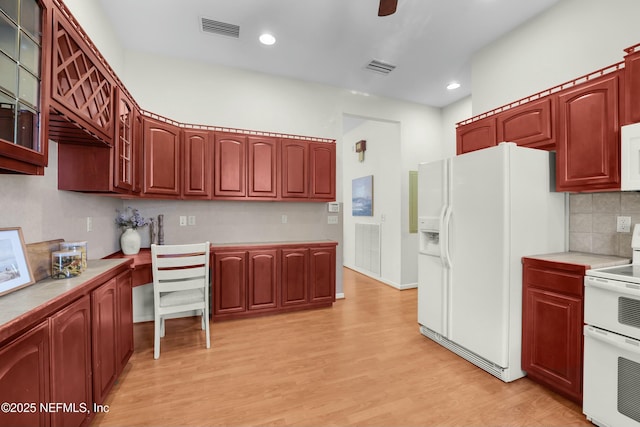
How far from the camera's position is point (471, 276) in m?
2.39

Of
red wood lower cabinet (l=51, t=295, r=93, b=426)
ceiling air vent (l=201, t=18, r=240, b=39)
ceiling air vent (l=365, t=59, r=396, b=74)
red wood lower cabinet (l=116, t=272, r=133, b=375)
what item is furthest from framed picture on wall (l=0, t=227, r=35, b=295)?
ceiling air vent (l=365, t=59, r=396, b=74)

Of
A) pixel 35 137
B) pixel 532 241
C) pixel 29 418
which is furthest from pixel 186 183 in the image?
pixel 532 241

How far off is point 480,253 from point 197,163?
3063 millimetres

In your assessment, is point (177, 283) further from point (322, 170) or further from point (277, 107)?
point (277, 107)

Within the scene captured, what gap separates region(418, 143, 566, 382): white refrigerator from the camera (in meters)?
2.15

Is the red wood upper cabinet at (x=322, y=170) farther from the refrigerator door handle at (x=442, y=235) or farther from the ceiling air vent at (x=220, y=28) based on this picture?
the refrigerator door handle at (x=442, y=235)

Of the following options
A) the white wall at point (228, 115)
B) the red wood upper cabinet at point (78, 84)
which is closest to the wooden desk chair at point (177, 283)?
the white wall at point (228, 115)

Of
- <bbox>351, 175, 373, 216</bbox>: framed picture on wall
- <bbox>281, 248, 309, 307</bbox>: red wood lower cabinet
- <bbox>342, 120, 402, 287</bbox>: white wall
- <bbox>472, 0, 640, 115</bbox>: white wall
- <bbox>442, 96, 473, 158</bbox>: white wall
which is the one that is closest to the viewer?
<bbox>472, 0, 640, 115</bbox>: white wall

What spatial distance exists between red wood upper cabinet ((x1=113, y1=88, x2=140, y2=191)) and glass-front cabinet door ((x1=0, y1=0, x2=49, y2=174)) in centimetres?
91

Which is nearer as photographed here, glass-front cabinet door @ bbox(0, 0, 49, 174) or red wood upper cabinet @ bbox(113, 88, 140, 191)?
glass-front cabinet door @ bbox(0, 0, 49, 174)

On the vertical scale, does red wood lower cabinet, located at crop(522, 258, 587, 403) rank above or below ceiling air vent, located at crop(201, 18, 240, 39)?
below

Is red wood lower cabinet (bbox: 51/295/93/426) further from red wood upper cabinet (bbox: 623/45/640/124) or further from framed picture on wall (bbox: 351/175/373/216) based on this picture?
framed picture on wall (bbox: 351/175/373/216)

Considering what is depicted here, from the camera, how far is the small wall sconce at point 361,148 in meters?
5.84

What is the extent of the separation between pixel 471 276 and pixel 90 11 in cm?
386
